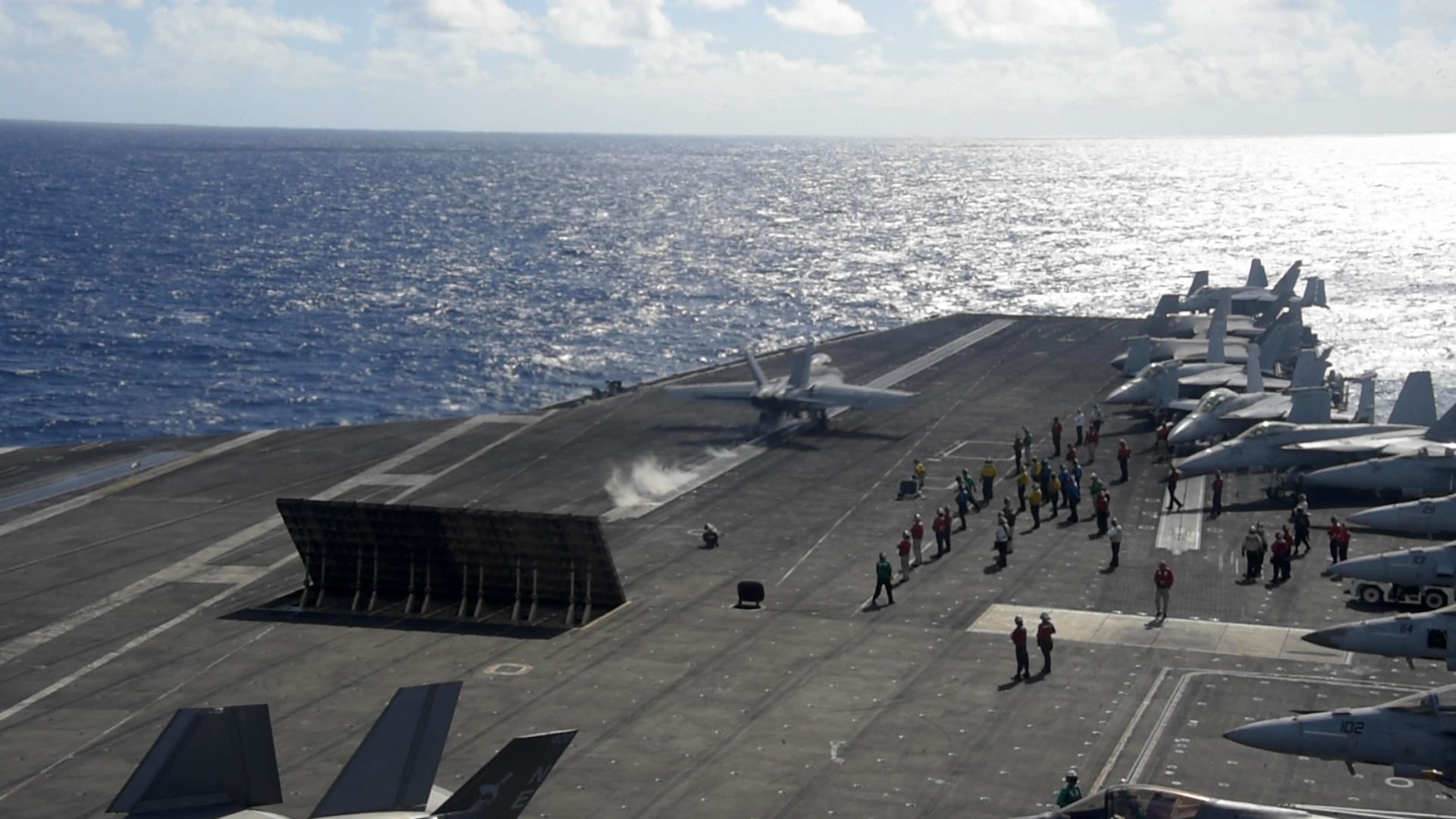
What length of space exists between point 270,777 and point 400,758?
163 cm

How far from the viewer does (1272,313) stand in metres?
88.9

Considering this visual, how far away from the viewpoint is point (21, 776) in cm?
2873

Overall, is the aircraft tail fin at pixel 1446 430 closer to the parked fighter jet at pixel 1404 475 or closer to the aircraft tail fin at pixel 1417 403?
the parked fighter jet at pixel 1404 475

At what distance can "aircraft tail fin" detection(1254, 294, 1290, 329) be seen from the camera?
88.1 metres

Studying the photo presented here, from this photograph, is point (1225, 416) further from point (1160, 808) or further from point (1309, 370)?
point (1160, 808)

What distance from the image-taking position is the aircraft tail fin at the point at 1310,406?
178 feet

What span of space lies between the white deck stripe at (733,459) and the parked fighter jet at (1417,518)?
21.6 meters

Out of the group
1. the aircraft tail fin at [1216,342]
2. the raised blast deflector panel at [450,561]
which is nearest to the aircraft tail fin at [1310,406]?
the aircraft tail fin at [1216,342]

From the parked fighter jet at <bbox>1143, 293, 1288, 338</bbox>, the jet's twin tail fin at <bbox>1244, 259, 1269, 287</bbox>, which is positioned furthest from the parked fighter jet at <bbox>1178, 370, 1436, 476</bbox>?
the jet's twin tail fin at <bbox>1244, 259, 1269, 287</bbox>

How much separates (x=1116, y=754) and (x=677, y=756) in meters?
8.17

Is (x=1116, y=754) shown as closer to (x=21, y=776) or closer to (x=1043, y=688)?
(x=1043, y=688)

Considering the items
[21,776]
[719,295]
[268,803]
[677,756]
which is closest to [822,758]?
[677,756]

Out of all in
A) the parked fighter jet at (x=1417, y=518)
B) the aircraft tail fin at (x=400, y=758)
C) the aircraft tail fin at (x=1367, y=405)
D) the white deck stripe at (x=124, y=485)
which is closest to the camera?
the aircraft tail fin at (x=400, y=758)

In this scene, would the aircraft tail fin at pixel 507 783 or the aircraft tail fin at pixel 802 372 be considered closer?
the aircraft tail fin at pixel 507 783
